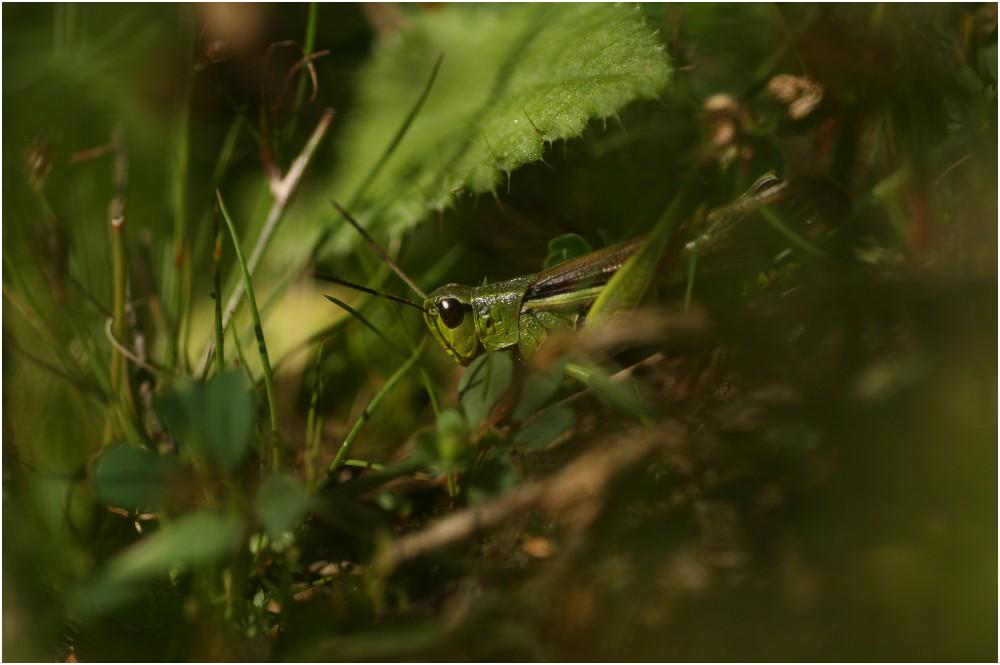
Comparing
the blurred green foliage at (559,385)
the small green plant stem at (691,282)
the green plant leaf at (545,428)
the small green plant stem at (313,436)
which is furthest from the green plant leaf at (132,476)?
the small green plant stem at (691,282)

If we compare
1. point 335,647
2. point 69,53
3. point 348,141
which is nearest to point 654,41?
point 348,141

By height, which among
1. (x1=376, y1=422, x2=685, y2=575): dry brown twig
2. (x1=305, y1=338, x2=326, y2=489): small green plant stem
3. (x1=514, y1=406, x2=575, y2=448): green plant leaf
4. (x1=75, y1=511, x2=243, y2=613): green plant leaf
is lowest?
(x1=376, y1=422, x2=685, y2=575): dry brown twig

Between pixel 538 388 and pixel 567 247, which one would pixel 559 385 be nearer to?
pixel 538 388

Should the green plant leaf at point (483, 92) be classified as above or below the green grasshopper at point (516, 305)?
above

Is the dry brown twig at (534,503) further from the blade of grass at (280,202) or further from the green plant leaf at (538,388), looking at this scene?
the blade of grass at (280,202)

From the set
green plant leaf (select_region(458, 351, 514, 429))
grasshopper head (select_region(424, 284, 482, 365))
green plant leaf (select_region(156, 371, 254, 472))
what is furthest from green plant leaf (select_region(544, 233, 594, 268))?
green plant leaf (select_region(156, 371, 254, 472))

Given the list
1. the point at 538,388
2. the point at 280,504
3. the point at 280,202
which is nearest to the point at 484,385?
the point at 538,388

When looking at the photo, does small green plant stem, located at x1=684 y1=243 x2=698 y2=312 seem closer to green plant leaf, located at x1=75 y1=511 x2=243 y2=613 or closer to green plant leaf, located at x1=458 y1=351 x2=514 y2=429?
green plant leaf, located at x1=458 y1=351 x2=514 y2=429
